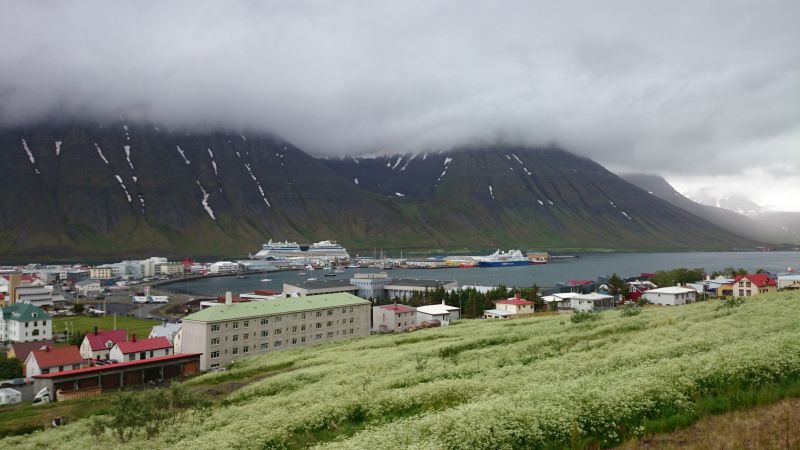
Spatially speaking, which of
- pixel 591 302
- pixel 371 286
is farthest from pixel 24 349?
pixel 371 286

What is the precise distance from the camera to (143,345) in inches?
2176

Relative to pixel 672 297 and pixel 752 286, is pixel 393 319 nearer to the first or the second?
pixel 672 297

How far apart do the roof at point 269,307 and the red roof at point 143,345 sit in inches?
129

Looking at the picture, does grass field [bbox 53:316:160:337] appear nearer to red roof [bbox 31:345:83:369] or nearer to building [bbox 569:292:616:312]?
red roof [bbox 31:345:83:369]

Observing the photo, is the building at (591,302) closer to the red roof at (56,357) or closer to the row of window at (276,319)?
the row of window at (276,319)

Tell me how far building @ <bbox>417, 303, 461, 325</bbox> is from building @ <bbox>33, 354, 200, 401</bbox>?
32774 millimetres

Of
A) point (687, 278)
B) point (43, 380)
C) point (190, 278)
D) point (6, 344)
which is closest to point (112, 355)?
point (43, 380)

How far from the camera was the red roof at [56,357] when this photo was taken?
51.0 m

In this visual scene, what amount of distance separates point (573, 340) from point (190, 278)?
632 feet

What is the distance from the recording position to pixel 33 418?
34188 mm

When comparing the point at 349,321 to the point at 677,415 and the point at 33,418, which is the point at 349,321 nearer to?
the point at 33,418

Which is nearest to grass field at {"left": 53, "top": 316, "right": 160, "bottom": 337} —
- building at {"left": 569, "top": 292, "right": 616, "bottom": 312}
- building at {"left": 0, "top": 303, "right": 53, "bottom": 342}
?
building at {"left": 0, "top": 303, "right": 53, "bottom": 342}

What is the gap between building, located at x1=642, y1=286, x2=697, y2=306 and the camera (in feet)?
259

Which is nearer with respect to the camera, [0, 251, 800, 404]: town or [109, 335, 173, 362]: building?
[0, 251, 800, 404]: town
